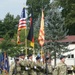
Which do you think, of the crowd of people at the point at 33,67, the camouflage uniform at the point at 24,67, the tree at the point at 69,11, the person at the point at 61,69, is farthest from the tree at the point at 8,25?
the person at the point at 61,69

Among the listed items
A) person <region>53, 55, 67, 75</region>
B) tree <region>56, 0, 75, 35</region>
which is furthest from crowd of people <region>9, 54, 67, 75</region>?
tree <region>56, 0, 75, 35</region>

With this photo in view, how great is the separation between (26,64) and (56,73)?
1435 millimetres

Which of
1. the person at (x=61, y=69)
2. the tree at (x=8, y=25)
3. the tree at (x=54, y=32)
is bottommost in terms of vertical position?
the person at (x=61, y=69)

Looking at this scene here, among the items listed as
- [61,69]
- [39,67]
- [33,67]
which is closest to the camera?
[61,69]

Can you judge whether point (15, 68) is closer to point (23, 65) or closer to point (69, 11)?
point (23, 65)

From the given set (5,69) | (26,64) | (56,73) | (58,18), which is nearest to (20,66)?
(26,64)

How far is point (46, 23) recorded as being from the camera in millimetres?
49375

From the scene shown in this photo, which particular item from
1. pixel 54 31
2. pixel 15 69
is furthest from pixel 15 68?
pixel 54 31

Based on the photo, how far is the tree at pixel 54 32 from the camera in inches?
1912

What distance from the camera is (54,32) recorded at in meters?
49.2

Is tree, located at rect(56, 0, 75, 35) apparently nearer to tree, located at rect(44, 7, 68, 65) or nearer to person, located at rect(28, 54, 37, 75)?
tree, located at rect(44, 7, 68, 65)

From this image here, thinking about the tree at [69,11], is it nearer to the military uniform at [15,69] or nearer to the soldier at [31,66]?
the soldier at [31,66]

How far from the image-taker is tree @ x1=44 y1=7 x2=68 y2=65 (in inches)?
1912

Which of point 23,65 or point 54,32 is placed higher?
point 54,32
